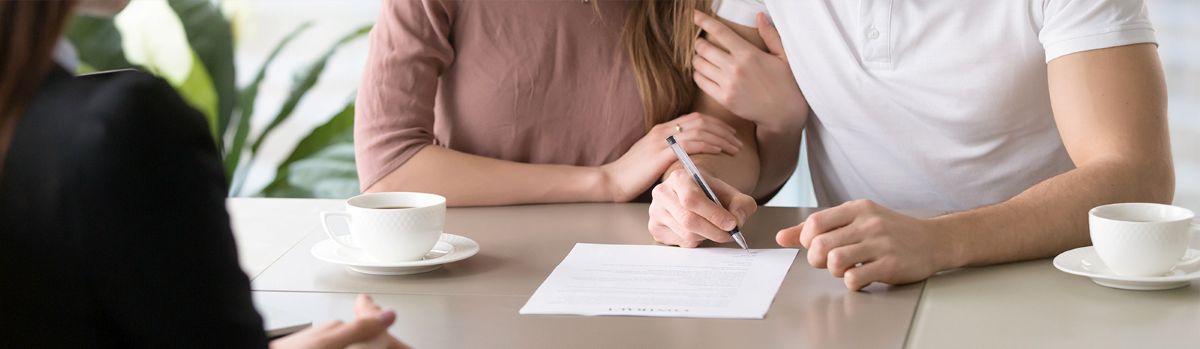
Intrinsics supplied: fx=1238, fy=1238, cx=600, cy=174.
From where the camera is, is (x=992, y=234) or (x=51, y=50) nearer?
(x=51, y=50)

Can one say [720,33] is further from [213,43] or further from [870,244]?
[213,43]

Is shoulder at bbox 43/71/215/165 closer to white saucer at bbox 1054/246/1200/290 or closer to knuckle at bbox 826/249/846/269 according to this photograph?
knuckle at bbox 826/249/846/269

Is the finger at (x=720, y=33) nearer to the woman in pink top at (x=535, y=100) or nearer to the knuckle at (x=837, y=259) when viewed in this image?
the woman in pink top at (x=535, y=100)

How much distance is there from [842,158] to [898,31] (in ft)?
0.76

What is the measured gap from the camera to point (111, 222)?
23.5 inches

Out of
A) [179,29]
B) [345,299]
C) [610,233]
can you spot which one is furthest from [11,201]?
[179,29]

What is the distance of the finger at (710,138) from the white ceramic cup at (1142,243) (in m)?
0.64

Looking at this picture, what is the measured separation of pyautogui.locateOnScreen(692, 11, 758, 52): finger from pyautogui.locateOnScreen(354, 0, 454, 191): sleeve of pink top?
360 millimetres

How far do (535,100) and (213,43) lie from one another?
1373mm

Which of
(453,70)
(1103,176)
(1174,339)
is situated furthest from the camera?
(453,70)

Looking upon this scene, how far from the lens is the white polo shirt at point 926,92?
Answer: 5.37 feet

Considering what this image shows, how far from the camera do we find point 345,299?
119cm

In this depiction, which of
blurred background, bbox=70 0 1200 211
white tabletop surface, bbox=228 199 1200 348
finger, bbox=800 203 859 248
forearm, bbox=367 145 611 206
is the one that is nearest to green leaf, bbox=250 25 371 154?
blurred background, bbox=70 0 1200 211

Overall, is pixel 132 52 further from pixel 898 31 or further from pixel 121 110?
pixel 121 110
